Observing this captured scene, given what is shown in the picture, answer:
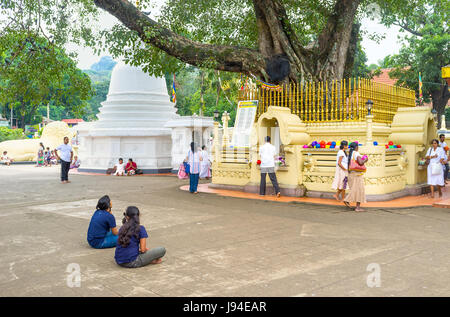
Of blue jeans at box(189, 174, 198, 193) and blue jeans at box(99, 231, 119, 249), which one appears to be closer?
blue jeans at box(99, 231, 119, 249)

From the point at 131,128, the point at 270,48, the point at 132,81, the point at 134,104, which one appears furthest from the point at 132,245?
the point at 132,81

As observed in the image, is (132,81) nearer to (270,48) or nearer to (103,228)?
(270,48)

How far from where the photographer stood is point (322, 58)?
44.6 feet

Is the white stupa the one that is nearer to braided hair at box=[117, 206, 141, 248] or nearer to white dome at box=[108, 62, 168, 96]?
white dome at box=[108, 62, 168, 96]

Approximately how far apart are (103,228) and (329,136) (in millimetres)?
7858

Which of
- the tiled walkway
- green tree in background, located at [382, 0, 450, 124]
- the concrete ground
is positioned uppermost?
green tree in background, located at [382, 0, 450, 124]

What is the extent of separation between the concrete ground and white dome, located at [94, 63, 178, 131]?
11.1 m

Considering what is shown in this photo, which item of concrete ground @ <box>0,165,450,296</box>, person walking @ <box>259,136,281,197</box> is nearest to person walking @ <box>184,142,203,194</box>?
person walking @ <box>259,136,281,197</box>

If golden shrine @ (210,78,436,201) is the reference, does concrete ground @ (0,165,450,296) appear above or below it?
below

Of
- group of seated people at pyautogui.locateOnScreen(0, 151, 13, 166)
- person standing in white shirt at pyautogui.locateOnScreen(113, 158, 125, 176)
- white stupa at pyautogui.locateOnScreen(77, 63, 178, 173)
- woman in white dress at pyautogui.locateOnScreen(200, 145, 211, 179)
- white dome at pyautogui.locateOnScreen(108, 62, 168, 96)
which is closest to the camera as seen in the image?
woman in white dress at pyautogui.locateOnScreen(200, 145, 211, 179)

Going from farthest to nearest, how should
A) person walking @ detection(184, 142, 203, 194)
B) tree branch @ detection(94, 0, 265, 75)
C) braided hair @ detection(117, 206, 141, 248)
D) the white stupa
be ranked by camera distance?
1. the white stupa
2. person walking @ detection(184, 142, 203, 194)
3. tree branch @ detection(94, 0, 265, 75)
4. braided hair @ detection(117, 206, 141, 248)

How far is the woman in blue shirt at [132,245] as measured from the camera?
500cm

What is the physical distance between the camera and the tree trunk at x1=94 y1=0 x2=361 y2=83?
1161 cm

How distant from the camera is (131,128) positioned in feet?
67.3
